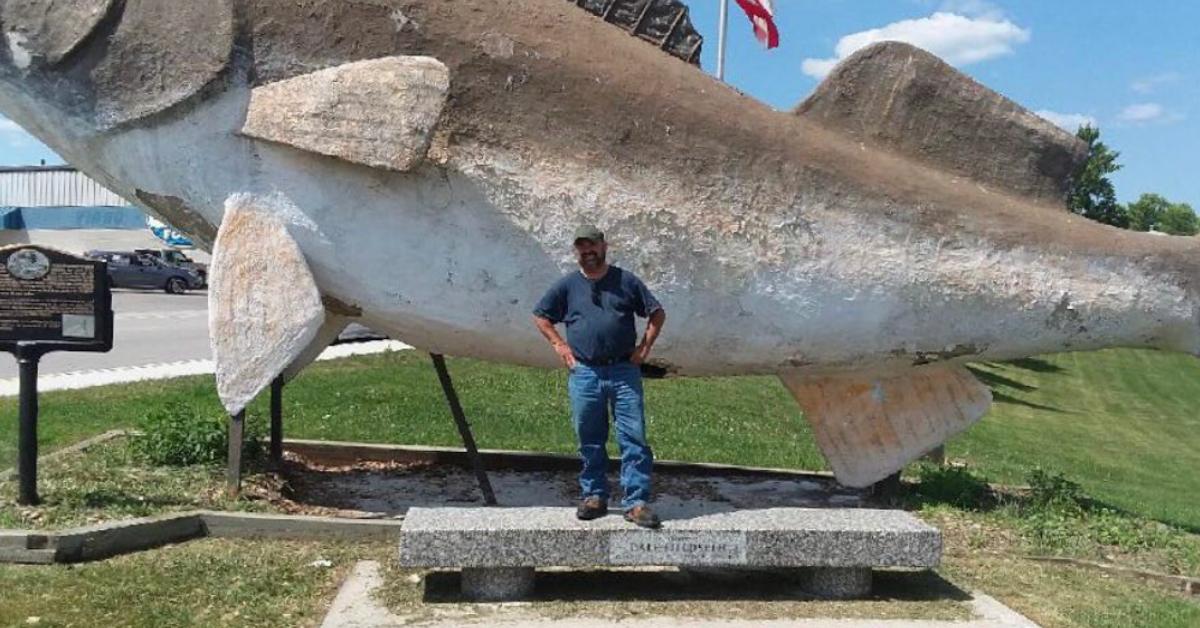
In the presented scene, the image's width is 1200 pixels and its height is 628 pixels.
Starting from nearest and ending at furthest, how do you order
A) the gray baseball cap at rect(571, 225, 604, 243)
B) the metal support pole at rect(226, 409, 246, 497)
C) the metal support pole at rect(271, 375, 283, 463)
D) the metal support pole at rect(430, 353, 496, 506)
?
1. the gray baseball cap at rect(571, 225, 604, 243)
2. the metal support pole at rect(226, 409, 246, 497)
3. the metal support pole at rect(430, 353, 496, 506)
4. the metal support pole at rect(271, 375, 283, 463)

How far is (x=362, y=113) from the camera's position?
522cm

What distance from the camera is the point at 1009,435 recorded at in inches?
622

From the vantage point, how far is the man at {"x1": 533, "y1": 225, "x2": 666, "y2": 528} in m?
4.75

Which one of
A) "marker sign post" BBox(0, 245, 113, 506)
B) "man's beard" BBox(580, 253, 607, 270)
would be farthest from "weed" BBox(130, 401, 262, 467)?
"man's beard" BBox(580, 253, 607, 270)

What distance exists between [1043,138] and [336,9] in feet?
12.6

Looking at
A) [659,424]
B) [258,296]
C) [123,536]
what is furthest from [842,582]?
[659,424]

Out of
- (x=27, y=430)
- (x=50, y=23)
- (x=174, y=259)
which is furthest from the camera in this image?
(x=174, y=259)

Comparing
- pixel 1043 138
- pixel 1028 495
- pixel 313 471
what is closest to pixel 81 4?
pixel 313 471

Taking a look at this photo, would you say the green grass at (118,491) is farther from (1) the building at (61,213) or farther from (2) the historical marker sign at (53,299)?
(1) the building at (61,213)

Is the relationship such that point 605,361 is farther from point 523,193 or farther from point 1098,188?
point 1098,188

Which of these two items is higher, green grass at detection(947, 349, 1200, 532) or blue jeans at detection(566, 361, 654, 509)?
blue jeans at detection(566, 361, 654, 509)

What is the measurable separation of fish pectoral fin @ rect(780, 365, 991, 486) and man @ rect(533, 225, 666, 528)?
1.40m

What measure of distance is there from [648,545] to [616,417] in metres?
0.58

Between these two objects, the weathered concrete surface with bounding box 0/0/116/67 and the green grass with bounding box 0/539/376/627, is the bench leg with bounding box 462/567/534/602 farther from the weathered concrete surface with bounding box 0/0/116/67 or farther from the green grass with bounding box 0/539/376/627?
the weathered concrete surface with bounding box 0/0/116/67
